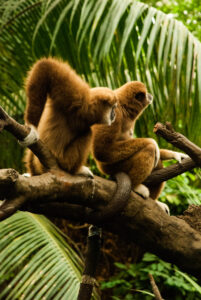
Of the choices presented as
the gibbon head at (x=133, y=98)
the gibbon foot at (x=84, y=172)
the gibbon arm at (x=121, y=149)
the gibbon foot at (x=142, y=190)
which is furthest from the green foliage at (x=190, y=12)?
the gibbon foot at (x=84, y=172)

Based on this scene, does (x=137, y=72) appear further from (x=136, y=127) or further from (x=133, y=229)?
(x=133, y=229)

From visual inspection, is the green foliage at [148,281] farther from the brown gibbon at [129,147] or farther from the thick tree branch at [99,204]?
the thick tree branch at [99,204]

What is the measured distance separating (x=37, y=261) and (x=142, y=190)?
123cm

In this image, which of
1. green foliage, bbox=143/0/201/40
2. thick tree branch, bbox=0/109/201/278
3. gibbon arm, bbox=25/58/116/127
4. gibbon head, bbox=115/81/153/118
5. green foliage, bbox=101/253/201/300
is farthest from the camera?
green foliage, bbox=143/0/201/40

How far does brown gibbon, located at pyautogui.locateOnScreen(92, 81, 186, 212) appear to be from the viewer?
11.1ft

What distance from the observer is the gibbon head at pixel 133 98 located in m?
3.75

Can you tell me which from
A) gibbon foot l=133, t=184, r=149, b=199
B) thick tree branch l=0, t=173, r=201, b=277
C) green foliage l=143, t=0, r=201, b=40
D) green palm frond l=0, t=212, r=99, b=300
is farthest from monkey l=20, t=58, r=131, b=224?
green foliage l=143, t=0, r=201, b=40

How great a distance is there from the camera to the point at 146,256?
18.1 feet

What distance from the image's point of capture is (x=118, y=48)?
430 centimetres

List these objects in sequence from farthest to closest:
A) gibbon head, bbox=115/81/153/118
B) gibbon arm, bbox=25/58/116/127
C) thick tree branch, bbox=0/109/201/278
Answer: gibbon head, bbox=115/81/153/118 → gibbon arm, bbox=25/58/116/127 → thick tree branch, bbox=0/109/201/278

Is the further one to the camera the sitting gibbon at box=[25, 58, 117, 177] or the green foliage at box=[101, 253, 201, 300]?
the green foliage at box=[101, 253, 201, 300]

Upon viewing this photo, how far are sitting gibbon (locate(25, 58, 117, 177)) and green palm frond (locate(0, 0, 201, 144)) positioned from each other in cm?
72

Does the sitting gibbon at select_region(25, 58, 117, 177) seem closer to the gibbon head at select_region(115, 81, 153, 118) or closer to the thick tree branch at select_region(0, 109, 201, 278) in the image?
the thick tree branch at select_region(0, 109, 201, 278)

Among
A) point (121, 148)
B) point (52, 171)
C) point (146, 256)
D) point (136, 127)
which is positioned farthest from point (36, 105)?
point (146, 256)
